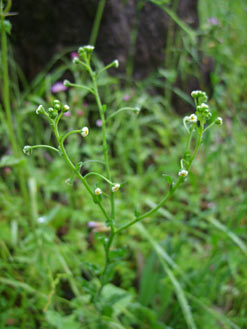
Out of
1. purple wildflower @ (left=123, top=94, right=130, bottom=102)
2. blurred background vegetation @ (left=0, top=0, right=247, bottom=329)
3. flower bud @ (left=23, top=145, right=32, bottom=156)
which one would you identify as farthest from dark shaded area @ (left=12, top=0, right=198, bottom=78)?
flower bud @ (left=23, top=145, right=32, bottom=156)

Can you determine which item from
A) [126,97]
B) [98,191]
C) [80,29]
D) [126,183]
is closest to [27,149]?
[98,191]

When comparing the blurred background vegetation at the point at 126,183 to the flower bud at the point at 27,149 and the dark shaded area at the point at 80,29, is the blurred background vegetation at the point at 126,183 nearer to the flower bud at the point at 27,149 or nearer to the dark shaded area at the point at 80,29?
the dark shaded area at the point at 80,29

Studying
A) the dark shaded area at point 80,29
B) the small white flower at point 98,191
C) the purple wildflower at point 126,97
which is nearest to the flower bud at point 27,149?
the small white flower at point 98,191

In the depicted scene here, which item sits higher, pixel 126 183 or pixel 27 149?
pixel 27 149

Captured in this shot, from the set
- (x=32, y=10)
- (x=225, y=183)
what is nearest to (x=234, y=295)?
(x=225, y=183)

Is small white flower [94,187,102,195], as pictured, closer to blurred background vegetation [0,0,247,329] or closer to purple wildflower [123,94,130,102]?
blurred background vegetation [0,0,247,329]

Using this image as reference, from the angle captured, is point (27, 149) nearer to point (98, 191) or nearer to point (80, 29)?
point (98, 191)

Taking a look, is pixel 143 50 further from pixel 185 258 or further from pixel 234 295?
pixel 234 295
